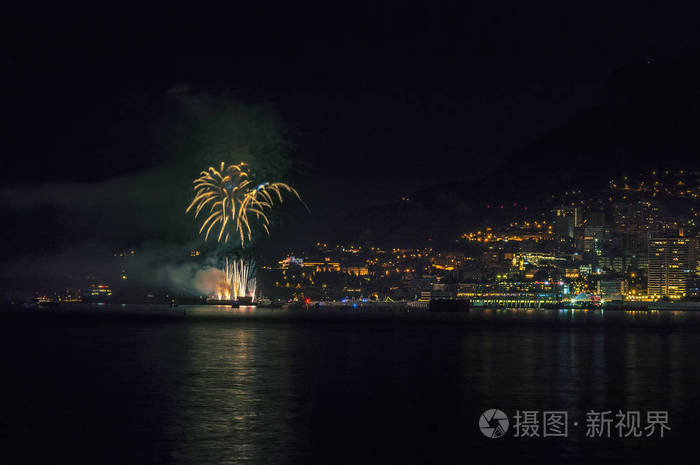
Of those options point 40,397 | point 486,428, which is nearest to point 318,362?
point 40,397

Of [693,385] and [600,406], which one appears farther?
[693,385]

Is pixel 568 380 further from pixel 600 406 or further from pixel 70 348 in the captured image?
pixel 70 348

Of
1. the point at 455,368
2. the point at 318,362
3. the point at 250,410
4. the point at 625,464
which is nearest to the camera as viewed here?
the point at 625,464

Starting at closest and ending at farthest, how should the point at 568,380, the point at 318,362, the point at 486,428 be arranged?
the point at 486,428
the point at 568,380
the point at 318,362

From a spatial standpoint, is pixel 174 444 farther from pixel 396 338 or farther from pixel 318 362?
pixel 396 338

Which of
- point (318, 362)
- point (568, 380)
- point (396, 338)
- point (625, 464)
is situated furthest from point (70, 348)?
point (625, 464)

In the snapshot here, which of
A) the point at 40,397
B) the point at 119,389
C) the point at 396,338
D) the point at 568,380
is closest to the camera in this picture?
the point at 40,397
